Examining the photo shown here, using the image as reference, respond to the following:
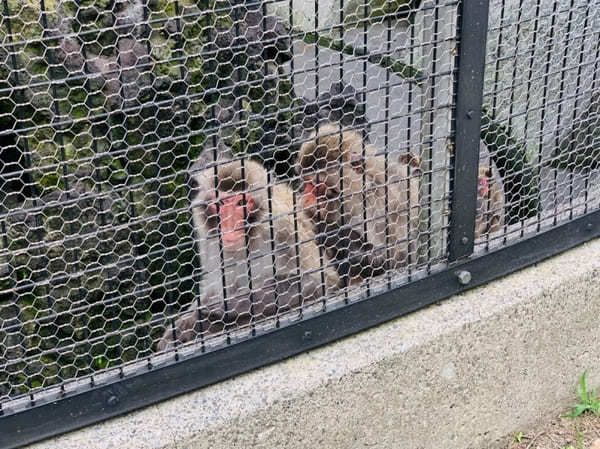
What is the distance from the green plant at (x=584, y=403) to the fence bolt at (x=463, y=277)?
2.27 ft

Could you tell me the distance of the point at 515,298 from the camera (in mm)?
2828

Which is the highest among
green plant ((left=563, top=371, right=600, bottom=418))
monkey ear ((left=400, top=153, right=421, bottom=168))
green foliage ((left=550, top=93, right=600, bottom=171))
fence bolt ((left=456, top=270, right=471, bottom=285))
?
monkey ear ((left=400, top=153, right=421, bottom=168))

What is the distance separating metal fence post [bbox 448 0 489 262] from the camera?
251 centimetres

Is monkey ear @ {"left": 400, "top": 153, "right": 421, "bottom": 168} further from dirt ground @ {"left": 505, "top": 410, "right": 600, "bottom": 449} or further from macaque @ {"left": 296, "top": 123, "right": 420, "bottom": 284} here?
dirt ground @ {"left": 505, "top": 410, "right": 600, "bottom": 449}

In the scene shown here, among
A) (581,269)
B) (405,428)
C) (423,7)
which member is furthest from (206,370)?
(581,269)

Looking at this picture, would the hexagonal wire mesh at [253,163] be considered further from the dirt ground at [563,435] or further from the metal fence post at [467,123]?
the dirt ground at [563,435]

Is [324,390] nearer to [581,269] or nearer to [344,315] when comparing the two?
[344,315]

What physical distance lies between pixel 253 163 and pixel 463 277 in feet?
3.51

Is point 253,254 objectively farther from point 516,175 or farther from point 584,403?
point 584,403

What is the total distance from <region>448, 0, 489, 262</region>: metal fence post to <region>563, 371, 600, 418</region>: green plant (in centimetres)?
75

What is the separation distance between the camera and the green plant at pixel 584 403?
10.1 feet

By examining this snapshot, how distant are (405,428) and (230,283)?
967mm

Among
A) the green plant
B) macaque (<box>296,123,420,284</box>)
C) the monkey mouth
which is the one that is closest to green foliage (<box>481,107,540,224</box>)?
macaque (<box>296,123,420,284</box>)

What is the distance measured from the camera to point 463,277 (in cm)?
275
